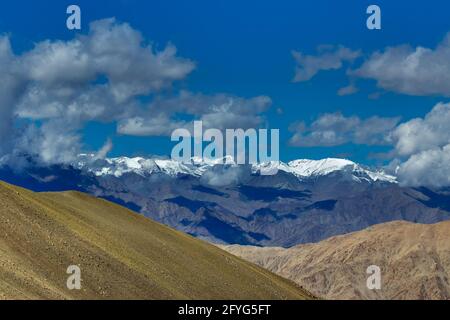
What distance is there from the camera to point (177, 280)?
99.1 metres

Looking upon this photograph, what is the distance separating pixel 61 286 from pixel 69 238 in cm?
1844

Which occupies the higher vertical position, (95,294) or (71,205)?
(71,205)

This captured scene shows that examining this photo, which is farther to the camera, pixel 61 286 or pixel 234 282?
pixel 234 282

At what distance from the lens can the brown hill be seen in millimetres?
76562

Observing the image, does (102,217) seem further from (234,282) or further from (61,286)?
(61,286)

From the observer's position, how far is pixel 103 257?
9206cm

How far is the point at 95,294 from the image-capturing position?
78250 mm

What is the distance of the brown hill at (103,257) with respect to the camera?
3014 inches
